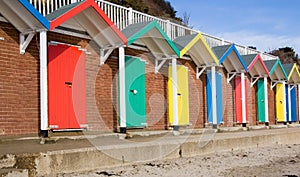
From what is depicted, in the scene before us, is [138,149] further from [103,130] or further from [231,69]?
[231,69]

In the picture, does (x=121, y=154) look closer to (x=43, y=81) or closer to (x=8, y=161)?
(x=43, y=81)

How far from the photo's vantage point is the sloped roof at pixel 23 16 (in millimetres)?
10320

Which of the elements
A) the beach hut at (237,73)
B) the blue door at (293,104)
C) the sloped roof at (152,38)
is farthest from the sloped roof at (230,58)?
the blue door at (293,104)

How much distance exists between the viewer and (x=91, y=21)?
41.5ft

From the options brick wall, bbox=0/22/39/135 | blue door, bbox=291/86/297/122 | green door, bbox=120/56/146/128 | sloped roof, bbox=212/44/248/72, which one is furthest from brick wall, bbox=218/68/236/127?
brick wall, bbox=0/22/39/135

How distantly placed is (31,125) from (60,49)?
2119 millimetres

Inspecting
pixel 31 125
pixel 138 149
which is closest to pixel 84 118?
pixel 31 125

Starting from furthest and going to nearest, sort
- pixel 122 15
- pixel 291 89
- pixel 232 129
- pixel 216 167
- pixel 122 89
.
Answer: pixel 291 89, pixel 232 129, pixel 122 15, pixel 122 89, pixel 216 167

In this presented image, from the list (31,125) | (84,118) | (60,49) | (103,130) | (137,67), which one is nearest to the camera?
(31,125)

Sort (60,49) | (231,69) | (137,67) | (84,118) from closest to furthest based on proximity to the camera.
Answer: (60,49), (84,118), (137,67), (231,69)

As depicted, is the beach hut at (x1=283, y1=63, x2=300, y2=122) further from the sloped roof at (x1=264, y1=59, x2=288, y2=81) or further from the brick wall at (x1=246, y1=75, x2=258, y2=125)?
the brick wall at (x1=246, y1=75, x2=258, y2=125)

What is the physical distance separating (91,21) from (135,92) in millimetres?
3028

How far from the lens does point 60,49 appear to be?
38.9 feet

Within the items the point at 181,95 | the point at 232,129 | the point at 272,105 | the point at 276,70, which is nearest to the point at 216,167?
the point at 181,95
